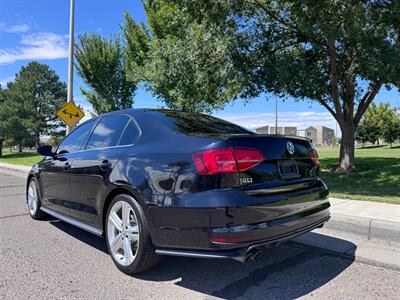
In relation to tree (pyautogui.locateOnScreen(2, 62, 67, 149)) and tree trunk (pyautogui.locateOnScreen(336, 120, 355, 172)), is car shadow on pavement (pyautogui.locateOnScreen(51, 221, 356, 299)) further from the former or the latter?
tree (pyautogui.locateOnScreen(2, 62, 67, 149))

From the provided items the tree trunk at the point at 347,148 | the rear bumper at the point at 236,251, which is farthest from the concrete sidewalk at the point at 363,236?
the tree trunk at the point at 347,148

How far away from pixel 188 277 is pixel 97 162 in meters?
1.65

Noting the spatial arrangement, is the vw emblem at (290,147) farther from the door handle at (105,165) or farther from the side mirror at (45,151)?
the side mirror at (45,151)

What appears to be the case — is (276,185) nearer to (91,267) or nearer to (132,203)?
(132,203)

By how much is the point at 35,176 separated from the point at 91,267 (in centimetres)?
275

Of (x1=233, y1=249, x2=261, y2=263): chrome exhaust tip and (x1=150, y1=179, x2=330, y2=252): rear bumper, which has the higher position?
(x1=150, y1=179, x2=330, y2=252): rear bumper

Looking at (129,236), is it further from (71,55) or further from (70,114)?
(71,55)

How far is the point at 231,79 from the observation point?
11180 millimetres

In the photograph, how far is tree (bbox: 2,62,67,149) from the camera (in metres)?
45.1

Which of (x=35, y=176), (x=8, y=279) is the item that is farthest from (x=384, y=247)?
(x=35, y=176)

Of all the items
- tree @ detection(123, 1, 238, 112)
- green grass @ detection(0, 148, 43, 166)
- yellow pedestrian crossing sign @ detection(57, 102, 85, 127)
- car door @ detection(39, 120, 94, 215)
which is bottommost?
green grass @ detection(0, 148, 43, 166)

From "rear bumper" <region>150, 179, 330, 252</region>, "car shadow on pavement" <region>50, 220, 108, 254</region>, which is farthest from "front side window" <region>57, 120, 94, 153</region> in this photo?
"rear bumper" <region>150, 179, 330, 252</region>

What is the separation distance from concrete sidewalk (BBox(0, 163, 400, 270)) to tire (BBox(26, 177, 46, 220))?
4106 mm

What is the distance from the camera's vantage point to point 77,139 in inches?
204
